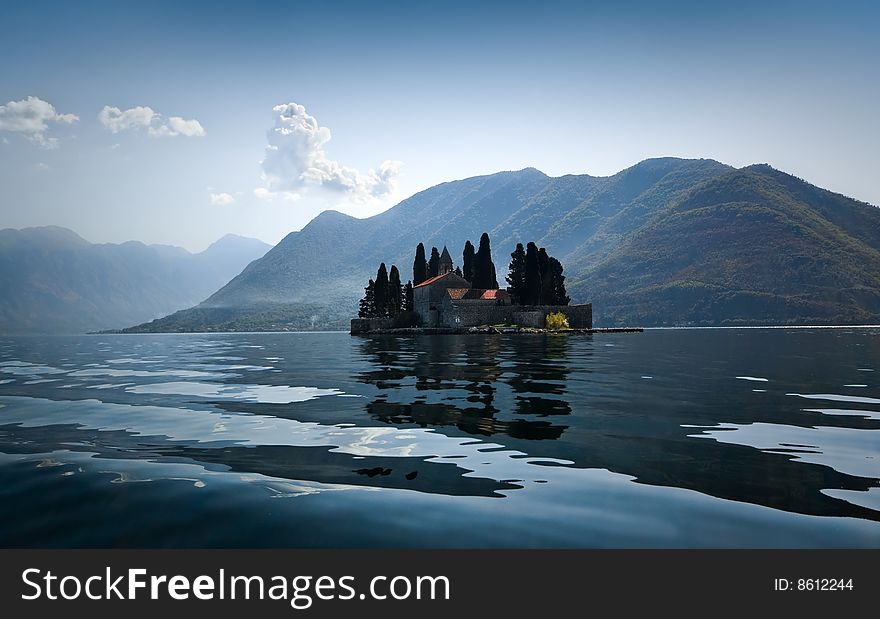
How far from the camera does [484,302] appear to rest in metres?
116

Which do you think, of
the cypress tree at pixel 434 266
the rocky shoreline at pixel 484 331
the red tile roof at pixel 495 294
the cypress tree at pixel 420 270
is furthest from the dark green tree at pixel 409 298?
the red tile roof at pixel 495 294

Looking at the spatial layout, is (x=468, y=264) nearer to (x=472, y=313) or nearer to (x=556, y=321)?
(x=472, y=313)

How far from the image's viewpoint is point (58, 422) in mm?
16016

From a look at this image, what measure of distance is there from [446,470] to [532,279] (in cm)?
10752

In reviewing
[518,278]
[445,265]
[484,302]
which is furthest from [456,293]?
[445,265]

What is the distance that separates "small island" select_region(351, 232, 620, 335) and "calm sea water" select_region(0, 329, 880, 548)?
287ft

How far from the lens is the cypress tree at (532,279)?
11525cm

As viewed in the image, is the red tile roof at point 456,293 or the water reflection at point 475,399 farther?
the red tile roof at point 456,293

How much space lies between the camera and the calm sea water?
22.7 feet

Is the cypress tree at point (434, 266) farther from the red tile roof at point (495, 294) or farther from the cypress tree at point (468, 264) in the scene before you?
the red tile roof at point (495, 294)

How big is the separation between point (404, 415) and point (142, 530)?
32.4 ft

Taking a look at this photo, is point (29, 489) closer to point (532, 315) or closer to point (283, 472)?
point (283, 472)

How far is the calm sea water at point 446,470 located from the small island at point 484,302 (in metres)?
87.6

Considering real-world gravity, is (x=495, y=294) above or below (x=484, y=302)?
above
